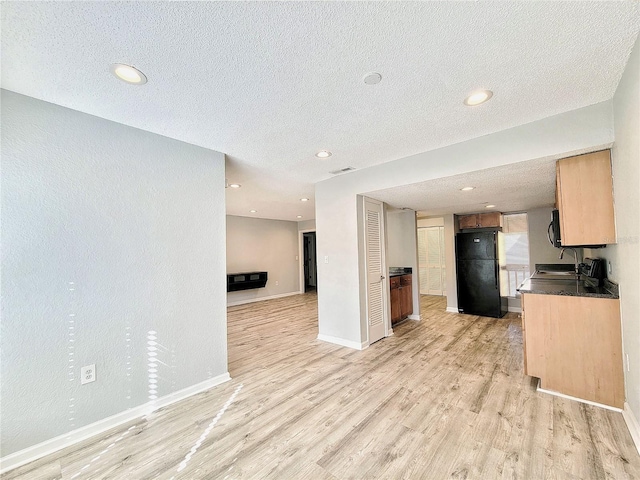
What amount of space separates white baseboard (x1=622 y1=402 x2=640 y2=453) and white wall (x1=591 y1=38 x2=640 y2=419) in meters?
0.05

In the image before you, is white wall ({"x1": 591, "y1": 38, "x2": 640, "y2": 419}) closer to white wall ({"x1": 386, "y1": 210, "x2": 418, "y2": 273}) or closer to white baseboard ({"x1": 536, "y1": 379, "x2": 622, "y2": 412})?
white baseboard ({"x1": 536, "y1": 379, "x2": 622, "y2": 412})

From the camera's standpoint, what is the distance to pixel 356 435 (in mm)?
1895

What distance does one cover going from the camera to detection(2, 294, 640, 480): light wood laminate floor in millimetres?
1598

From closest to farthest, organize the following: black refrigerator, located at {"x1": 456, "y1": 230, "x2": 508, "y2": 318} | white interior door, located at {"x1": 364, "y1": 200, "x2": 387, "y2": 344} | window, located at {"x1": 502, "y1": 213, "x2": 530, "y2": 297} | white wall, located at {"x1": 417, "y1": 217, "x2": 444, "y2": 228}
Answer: white interior door, located at {"x1": 364, "y1": 200, "x2": 387, "y2": 344}, black refrigerator, located at {"x1": 456, "y1": 230, "x2": 508, "y2": 318}, window, located at {"x1": 502, "y1": 213, "x2": 530, "y2": 297}, white wall, located at {"x1": 417, "y1": 217, "x2": 444, "y2": 228}

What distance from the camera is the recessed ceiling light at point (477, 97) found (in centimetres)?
185

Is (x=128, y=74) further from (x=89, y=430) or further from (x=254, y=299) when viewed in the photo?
(x=254, y=299)

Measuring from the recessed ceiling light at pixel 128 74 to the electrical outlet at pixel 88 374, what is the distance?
2.01 metres

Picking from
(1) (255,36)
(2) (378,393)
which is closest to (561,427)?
(2) (378,393)

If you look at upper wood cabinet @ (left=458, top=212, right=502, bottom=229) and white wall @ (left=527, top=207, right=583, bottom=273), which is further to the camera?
upper wood cabinet @ (left=458, top=212, right=502, bottom=229)

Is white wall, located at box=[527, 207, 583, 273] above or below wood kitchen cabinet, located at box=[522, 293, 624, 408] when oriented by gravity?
above

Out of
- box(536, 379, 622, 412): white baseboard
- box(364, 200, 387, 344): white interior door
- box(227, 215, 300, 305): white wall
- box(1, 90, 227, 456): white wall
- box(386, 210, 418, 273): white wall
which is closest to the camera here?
box(1, 90, 227, 456): white wall

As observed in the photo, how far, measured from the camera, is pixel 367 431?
1.93 meters

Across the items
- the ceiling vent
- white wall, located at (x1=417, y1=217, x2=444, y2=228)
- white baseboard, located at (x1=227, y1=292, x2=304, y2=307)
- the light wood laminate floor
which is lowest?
white baseboard, located at (x1=227, y1=292, x2=304, y2=307)

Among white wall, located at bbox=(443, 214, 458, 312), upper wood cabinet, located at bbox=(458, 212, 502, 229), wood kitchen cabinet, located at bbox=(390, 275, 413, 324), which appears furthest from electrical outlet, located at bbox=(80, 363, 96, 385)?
upper wood cabinet, located at bbox=(458, 212, 502, 229)
